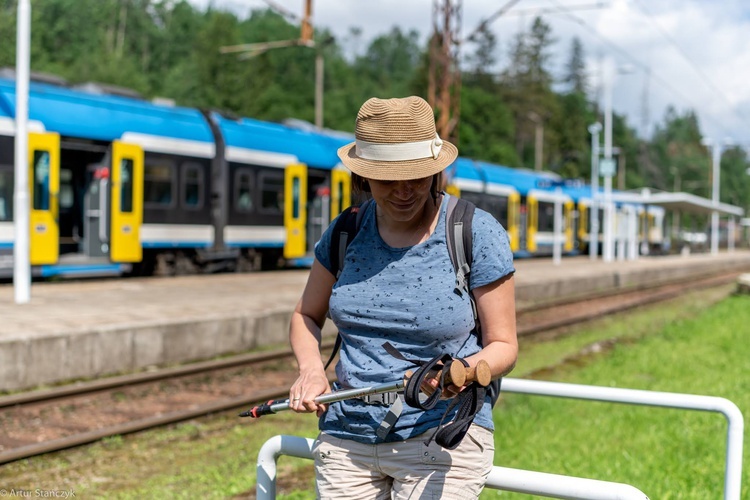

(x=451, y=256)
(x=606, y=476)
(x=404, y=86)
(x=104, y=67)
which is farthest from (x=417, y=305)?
(x=404, y=86)

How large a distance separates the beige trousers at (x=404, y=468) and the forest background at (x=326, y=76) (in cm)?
4419

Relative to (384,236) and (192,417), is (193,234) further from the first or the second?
(384,236)

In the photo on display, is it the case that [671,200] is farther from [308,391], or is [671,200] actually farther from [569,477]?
[308,391]

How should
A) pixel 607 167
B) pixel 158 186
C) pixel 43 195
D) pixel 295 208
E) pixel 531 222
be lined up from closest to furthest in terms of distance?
pixel 43 195, pixel 158 186, pixel 295 208, pixel 607 167, pixel 531 222

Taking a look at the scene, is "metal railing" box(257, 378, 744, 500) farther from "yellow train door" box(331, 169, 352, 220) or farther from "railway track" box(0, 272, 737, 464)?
"yellow train door" box(331, 169, 352, 220)

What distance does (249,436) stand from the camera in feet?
25.8

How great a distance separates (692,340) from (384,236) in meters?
12.3

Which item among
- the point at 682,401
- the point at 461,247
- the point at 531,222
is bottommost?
the point at 682,401

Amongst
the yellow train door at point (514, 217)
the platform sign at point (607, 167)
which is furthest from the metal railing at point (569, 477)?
the platform sign at point (607, 167)

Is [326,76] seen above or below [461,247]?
above

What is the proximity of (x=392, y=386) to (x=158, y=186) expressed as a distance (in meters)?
17.6

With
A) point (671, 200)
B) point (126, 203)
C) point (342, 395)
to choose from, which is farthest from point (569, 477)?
point (671, 200)

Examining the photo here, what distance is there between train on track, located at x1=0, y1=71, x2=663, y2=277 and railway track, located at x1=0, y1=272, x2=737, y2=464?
582 cm

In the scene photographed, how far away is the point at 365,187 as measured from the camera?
299cm
